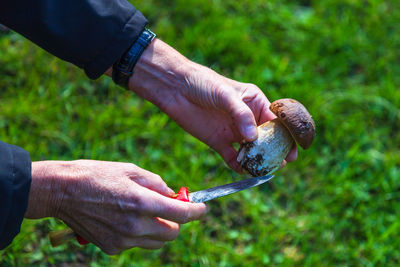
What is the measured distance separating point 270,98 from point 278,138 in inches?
45.7

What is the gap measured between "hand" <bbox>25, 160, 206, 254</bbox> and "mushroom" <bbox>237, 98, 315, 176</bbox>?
0.48 meters

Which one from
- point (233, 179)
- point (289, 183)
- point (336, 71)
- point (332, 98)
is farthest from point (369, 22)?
point (233, 179)

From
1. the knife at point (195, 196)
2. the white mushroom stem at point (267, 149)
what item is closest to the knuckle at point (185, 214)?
the knife at point (195, 196)

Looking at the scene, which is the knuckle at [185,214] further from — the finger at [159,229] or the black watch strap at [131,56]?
the black watch strap at [131,56]

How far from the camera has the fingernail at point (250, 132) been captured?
225cm

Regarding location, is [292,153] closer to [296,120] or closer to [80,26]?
[296,120]

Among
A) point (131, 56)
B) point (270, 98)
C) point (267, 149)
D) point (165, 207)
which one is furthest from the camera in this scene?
point (270, 98)

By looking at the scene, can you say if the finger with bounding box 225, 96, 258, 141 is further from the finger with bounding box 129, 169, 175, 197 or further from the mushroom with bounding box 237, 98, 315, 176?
A: the finger with bounding box 129, 169, 175, 197


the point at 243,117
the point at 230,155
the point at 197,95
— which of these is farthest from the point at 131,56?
the point at 230,155

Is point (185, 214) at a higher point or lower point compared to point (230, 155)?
higher

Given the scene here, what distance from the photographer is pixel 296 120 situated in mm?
2225

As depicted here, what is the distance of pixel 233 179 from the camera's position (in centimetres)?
309

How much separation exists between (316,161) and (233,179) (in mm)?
710

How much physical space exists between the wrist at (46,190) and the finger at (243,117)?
943 millimetres
